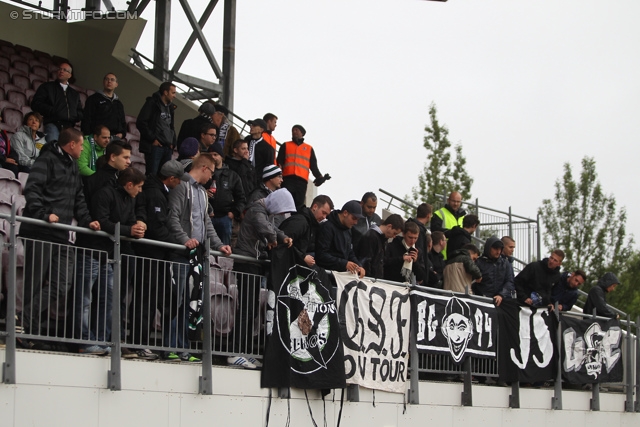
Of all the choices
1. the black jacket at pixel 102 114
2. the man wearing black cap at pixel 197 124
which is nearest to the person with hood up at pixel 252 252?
the man wearing black cap at pixel 197 124

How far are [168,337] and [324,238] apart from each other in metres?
2.68

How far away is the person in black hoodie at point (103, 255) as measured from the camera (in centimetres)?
979

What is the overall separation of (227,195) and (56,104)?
319 centimetres

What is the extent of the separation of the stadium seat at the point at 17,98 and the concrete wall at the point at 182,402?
337 inches

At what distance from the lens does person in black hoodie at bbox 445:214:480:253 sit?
15.8 m

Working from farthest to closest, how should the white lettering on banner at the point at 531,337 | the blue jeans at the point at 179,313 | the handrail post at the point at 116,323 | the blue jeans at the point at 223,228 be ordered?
the white lettering on banner at the point at 531,337 → the blue jeans at the point at 223,228 → the blue jeans at the point at 179,313 → the handrail post at the point at 116,323

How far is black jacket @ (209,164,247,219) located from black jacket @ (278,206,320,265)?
54.6 inches

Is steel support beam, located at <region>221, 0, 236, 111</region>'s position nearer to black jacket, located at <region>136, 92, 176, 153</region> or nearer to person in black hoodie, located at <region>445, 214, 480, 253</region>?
black jacket, located at <region>136, 92, 176, 153</region>

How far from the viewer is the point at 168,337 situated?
10.7 m

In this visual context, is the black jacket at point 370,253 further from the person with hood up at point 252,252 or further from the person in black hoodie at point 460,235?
the person in black hoodie at point 460,235

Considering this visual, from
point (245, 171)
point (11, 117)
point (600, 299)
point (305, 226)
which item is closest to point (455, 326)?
point (305, 226)

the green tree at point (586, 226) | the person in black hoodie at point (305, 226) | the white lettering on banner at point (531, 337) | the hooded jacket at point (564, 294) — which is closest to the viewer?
the person in black hoodie at point (305, 226)

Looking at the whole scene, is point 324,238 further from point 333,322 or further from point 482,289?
point 482,289

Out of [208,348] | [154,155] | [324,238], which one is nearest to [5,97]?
[154,155]
